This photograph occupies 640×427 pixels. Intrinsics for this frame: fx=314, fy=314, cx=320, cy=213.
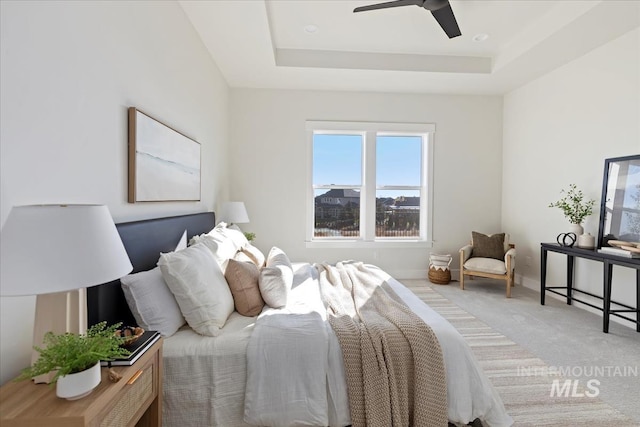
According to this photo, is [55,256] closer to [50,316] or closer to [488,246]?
[50,316]

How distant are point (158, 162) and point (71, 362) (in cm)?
159

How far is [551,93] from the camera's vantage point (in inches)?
159

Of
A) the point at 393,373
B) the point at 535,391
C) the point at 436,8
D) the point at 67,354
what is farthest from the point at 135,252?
the point at 436,8

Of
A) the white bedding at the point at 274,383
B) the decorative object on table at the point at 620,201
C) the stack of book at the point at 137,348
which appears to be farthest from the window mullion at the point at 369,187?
the stack of book at the point at 137,348

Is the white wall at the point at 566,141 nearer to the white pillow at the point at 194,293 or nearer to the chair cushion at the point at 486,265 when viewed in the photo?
the chair cushion at the point at 486,265

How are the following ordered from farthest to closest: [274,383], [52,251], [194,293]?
[194,293] < [274,383] < [52,251]

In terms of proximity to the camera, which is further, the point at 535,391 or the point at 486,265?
the point at 486,265

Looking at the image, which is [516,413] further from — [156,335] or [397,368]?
[156,335]

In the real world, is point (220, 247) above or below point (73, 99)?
below

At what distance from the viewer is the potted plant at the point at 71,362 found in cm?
89

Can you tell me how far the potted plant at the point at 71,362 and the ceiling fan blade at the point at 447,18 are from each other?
122 inches

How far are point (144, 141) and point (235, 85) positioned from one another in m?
2.91

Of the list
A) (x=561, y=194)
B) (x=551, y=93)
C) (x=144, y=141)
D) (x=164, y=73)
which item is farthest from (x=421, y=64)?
(x=144, y=141)

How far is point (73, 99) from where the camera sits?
140cm
